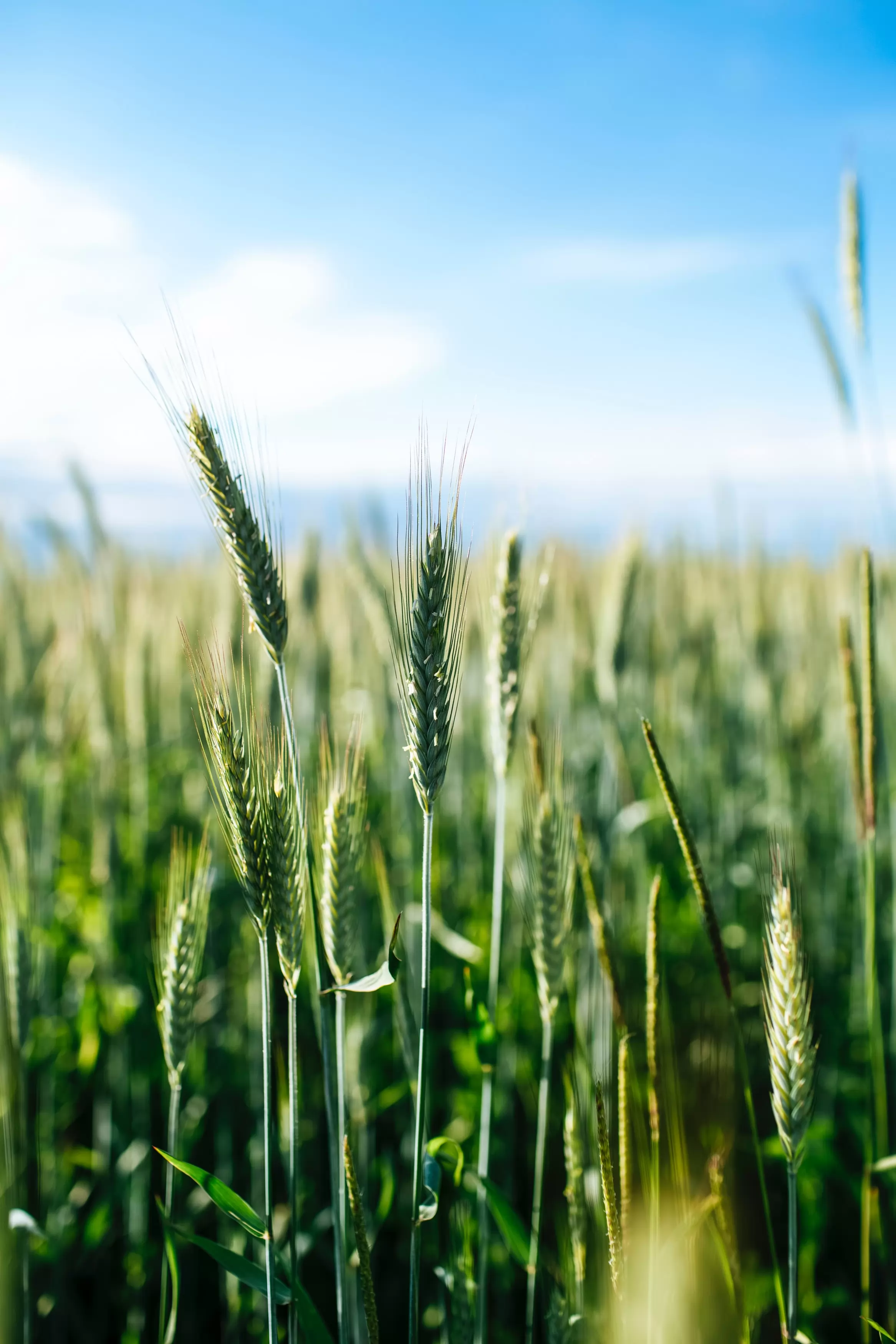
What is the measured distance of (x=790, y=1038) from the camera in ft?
3.15

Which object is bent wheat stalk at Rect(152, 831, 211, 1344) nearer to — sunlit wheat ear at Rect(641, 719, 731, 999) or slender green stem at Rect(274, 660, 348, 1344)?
slender green stem at Rect(274, 660, 348, 1344)

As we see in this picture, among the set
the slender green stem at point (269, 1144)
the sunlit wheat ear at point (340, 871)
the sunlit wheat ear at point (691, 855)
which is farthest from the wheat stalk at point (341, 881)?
the sunlit wheat ear at point (691, 855)

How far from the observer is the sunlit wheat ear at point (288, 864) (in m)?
0.91

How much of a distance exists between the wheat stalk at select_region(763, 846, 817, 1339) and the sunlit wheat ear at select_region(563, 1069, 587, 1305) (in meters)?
0.24

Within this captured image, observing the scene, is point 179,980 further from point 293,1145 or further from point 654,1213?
point 654,1213

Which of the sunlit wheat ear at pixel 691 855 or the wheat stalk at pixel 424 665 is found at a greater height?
the wheat stalk at pixel 424 665

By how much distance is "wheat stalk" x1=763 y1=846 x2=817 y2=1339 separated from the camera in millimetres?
950

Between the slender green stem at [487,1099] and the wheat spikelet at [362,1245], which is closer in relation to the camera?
the wheat spikelet at [362,1245]

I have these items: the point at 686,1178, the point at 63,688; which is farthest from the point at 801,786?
the point at 63,688

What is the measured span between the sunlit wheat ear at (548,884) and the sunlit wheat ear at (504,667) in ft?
0.16

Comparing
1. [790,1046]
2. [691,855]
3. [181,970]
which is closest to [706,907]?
[691,855]

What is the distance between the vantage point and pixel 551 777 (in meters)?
1.45

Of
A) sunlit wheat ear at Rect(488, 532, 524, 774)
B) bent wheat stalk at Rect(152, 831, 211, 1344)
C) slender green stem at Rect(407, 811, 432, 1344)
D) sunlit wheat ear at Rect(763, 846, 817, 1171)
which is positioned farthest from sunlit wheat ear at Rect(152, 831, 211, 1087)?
sunlit wheat ear at Rect(763, 846, 817, 1171)

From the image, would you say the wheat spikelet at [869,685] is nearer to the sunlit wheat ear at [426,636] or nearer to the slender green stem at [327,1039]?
the sunlit wheat ear at [426,636]
